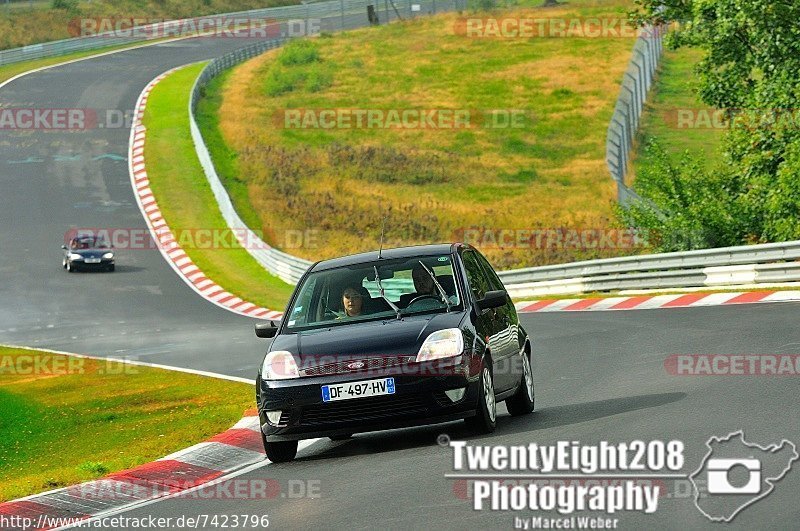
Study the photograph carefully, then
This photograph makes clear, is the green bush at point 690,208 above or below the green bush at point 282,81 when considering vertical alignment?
below

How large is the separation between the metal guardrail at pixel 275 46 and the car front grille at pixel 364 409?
24440 millimetres

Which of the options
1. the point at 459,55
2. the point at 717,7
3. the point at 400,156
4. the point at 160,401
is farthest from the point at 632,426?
the point at 459,55

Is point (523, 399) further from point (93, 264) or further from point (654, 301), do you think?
point (93, 264)

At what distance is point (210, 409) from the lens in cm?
1620

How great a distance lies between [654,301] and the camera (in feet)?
81.5

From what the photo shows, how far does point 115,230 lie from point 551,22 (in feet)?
141

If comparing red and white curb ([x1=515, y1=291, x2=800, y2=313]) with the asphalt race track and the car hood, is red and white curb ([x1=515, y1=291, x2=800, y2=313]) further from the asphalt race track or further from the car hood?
the car hood

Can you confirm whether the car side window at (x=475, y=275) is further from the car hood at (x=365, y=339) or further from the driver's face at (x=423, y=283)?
the car hood at (x=365, y=339)

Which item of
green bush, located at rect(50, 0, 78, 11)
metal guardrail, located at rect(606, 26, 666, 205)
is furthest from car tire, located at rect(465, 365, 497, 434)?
green bush, located at rect(50, 0, 78, 11)

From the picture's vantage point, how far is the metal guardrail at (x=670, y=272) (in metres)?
24.3

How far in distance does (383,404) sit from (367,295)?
1464mm

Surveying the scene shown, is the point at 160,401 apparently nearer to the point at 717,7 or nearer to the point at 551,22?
the point at 717,7


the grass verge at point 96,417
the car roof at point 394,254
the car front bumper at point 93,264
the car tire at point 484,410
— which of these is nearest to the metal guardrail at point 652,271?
the car front bumper at point 93,264

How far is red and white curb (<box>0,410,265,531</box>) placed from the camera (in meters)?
9.71
